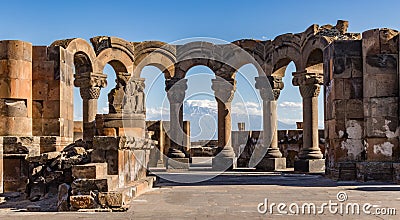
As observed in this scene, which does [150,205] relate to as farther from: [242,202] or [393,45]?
[393,45]

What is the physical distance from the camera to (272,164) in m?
17.7

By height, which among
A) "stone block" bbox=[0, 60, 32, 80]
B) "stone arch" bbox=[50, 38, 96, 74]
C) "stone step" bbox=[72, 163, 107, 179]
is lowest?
"stone step" bbox=[72, 163, 107, 179]

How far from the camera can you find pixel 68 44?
15.1 metres

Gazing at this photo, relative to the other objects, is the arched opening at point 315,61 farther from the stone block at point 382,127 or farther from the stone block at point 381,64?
A: the stone block at point 382,127

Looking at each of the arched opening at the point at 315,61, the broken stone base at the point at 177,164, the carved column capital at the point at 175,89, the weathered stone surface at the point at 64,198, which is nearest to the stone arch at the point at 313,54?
the arched opening at the point at 315,61

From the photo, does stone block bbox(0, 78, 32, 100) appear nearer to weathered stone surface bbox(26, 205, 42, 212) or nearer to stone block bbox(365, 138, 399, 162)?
weathered stone surface bbox(26, 205, 42, 212)

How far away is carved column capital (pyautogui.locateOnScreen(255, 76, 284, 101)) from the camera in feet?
60.5

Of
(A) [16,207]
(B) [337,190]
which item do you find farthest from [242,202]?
(A) [16,207]

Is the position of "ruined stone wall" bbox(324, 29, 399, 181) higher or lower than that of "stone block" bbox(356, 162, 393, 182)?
higher

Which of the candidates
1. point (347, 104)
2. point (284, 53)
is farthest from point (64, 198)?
point (284, 53)

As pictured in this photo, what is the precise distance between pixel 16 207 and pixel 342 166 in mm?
7683

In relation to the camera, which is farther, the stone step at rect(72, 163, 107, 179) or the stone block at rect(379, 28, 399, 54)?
the stone block at rect(379, 28, 399, 54)

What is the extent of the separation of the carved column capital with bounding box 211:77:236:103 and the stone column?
13.1 feet

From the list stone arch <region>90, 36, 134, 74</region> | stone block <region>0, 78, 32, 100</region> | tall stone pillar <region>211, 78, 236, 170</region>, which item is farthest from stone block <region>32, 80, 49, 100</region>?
tall stone pillar <region>211, 78, 236, 170</region>
